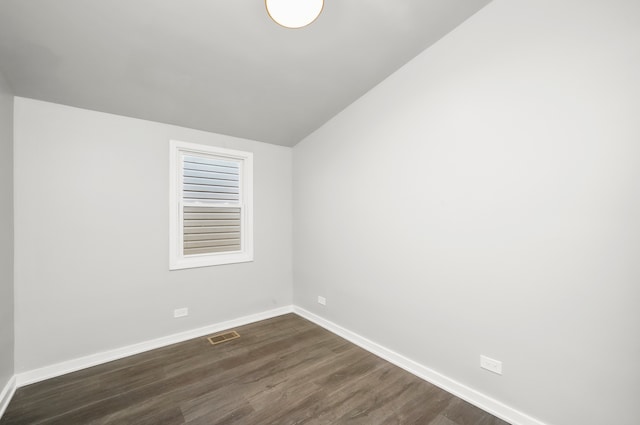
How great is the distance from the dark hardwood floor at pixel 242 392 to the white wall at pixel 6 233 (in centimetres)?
37

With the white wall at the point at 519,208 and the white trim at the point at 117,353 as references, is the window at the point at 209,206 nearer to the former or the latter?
the white trim at the point at 117,353

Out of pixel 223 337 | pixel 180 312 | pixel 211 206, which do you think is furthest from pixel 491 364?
Answer: pixel 211 206

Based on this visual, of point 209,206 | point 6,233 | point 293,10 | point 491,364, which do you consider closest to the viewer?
point 293,10

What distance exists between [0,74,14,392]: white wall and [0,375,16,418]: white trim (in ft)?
0.13

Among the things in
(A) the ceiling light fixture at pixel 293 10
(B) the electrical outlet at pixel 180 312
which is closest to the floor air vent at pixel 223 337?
(B) the electrical outlet at pixel 180 312

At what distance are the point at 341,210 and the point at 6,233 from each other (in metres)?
2.94

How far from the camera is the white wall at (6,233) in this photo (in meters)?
1.96

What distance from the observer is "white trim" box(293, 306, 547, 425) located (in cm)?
179

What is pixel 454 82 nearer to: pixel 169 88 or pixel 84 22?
pixel 169 88

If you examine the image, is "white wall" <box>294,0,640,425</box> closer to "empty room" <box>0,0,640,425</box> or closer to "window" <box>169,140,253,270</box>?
"empty room" <box>0,0,640,425</box>

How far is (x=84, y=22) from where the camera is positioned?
5.67ft

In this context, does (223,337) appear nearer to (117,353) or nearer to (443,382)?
(117,353)

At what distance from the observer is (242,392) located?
2.10 metres

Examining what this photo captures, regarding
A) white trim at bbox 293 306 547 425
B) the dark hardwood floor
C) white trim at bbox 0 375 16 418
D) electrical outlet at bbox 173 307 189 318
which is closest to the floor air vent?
the dark hardwood floor
